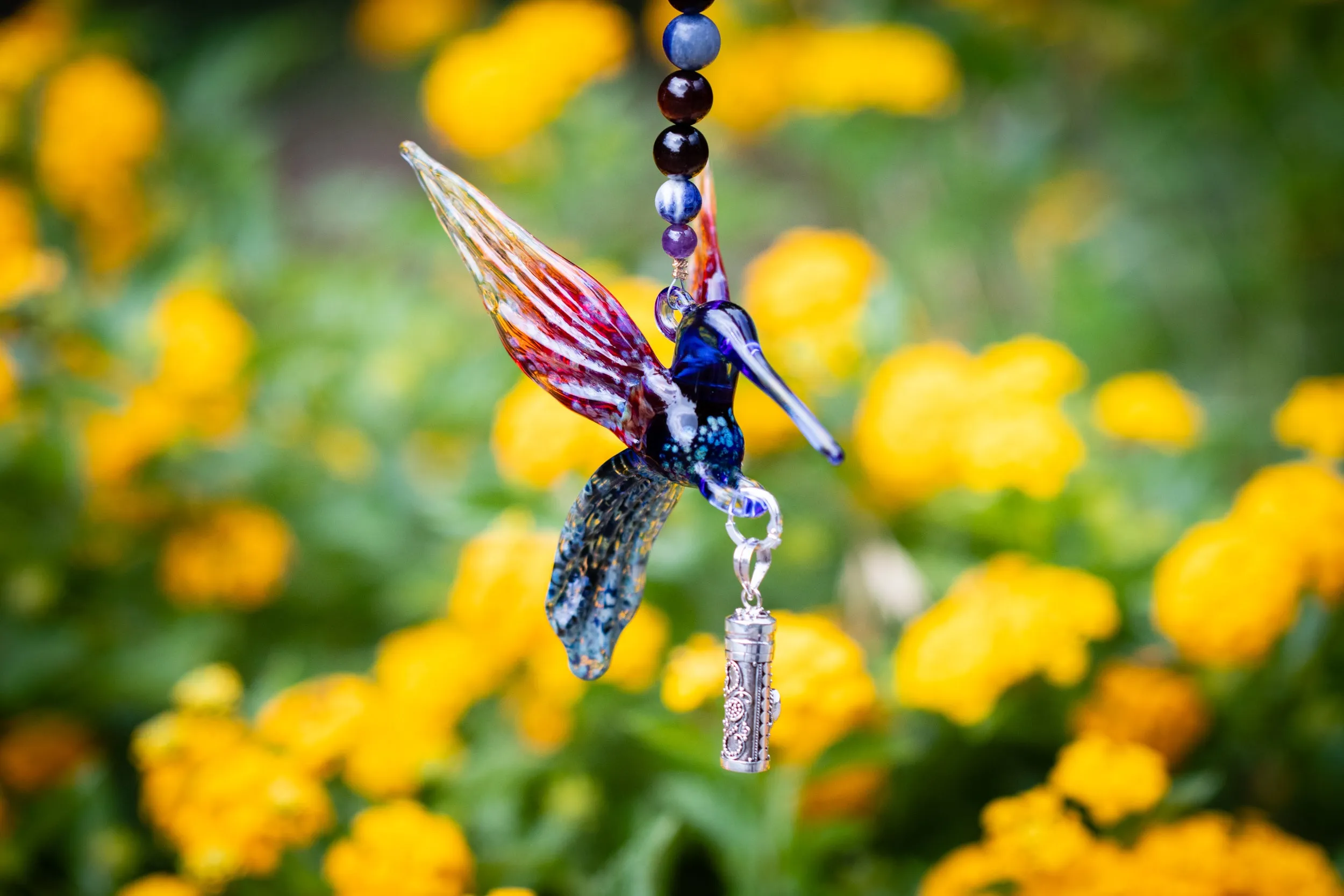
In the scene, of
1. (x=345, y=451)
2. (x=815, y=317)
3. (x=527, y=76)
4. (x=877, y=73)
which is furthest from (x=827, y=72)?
(x=345, y=451)

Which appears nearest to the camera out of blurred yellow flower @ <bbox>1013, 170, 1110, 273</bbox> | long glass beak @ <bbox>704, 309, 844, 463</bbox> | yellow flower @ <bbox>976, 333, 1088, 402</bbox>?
long glass beak @ <bbox>704, 309, 844, 463</bbox>

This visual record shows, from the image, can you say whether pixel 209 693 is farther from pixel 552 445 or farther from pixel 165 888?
pixel 552 445

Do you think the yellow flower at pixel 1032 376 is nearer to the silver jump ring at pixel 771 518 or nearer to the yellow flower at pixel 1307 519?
the yellow flower at pixel 1307 519

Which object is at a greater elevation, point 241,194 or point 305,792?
point 241,194

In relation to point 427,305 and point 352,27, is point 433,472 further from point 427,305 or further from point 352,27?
point 352,27

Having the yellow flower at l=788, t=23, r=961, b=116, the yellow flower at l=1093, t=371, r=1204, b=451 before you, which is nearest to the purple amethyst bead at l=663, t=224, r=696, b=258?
the yellow flower at l=1093, t=371, r=1204, b=451

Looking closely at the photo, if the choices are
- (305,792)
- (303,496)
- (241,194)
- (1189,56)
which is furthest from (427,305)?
(1189,56)

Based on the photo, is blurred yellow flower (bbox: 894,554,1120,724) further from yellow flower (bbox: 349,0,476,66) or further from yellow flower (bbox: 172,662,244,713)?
yellow flower (bbox: 349,0,476,66)
